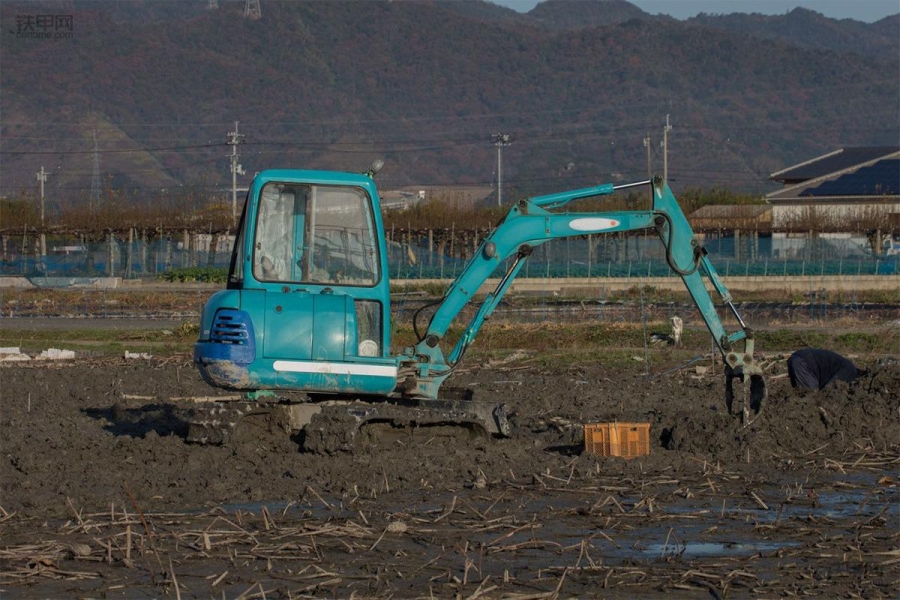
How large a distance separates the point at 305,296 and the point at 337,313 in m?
0.34

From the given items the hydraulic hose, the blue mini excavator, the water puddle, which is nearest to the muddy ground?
the water puddle

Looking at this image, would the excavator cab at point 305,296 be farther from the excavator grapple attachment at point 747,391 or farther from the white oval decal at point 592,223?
the excavator grapple attachment at point 747,391

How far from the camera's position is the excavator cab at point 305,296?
12742 mm

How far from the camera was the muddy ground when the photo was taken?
8.96m

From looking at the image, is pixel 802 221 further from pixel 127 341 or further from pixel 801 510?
pixel 801 510

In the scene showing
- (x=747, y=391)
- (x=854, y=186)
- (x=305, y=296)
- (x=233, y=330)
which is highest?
(x=854, y=186)

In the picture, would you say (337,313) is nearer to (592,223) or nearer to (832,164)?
(592,223)

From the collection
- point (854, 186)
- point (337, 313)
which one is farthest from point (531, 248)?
point (854, 186)

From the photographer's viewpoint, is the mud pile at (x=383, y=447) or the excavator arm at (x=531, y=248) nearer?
the mud pile at (x=383, y=447)

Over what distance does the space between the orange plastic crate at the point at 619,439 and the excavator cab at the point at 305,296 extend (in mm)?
2147

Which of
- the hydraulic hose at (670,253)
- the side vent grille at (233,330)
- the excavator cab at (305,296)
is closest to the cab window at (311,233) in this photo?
the excavator cab at (305,296)

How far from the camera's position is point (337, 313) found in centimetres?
1285

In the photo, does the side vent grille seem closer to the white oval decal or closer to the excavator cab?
the excavator cab

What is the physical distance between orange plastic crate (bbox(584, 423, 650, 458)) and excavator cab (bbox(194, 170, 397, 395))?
2147mm
